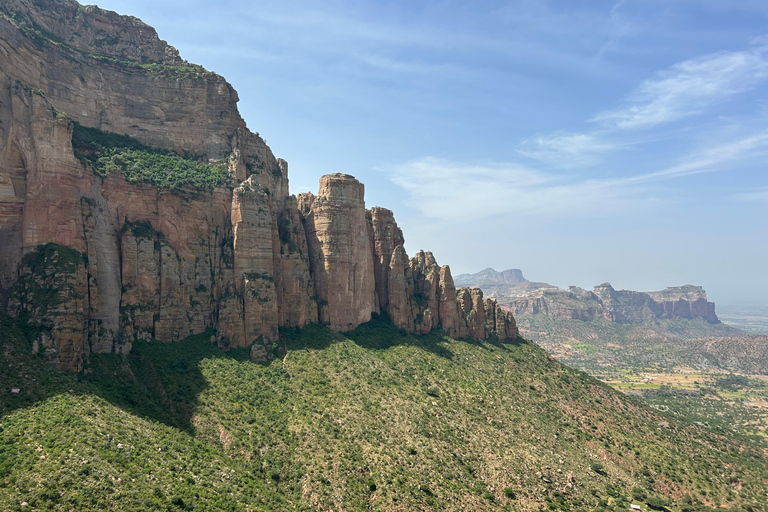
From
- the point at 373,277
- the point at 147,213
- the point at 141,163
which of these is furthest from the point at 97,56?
the point at 373,277

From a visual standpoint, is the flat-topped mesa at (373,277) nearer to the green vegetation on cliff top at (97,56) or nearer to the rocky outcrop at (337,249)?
the rocky outcrop at (337,249)

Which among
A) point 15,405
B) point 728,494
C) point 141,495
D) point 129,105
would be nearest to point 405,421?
point 141,495

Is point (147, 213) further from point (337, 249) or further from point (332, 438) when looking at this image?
point (332, 438)

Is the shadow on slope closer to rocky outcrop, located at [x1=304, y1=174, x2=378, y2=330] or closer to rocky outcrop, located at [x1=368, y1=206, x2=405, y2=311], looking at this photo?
rocky outcrop, located at [x1=304, y1=174, x2=378, y2=330]

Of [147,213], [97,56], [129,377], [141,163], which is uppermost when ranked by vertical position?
[97,56]

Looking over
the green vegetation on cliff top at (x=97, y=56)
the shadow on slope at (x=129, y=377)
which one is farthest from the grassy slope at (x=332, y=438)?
the green vegetation on cliff top at (x=97, y=56)

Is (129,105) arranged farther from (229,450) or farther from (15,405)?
(229,450)
